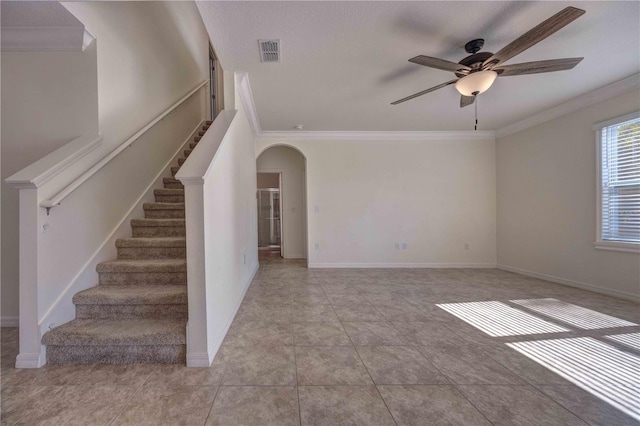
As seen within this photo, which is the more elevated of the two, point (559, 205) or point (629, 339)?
point (559, 205)

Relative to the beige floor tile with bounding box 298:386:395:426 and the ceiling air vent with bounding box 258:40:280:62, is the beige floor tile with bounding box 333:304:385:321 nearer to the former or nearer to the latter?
the beige floor tile with bounding box 298:386:395:426

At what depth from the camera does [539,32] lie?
1744 mm

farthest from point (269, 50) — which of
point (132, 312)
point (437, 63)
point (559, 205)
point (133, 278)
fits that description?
point (559, 205)

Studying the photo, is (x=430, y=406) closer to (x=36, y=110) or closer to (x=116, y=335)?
(x=116, y=335)

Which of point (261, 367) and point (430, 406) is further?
point (261, 367)

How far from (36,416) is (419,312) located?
2.85 m

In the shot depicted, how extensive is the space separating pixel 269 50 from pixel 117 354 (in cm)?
271

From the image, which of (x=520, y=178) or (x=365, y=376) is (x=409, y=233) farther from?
(x=365, y=376)

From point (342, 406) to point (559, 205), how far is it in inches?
173

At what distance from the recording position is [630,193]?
10.1ft

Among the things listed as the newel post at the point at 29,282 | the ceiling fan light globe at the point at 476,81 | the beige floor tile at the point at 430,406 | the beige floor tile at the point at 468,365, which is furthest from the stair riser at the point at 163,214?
the ceiling fan light globe at the point at 476,81

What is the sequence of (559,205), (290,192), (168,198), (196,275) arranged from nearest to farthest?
1. (196,275)
2. (168,198)
3. (559,205)
4. (290,192)

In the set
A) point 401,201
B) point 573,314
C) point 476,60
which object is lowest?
point 573,314

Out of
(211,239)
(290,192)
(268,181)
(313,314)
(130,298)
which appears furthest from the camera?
(268,181)
